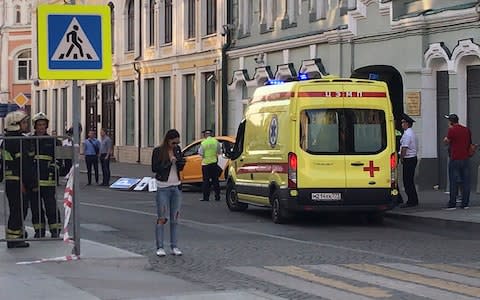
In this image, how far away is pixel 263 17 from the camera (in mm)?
33000

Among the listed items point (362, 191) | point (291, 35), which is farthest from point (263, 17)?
Result: point (362, 191)

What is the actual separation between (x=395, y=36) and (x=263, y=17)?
920 centimetres

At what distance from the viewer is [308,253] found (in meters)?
13.3

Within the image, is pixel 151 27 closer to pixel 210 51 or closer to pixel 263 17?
pixel 210 51

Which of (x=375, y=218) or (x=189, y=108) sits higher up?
(x=189, y=108)

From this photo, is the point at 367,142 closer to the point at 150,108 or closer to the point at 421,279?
the point at 421,279

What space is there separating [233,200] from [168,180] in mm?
7468

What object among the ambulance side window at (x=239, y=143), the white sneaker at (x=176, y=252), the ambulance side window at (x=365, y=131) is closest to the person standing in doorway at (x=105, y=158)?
the ambulance side window at (x=239, y=143)

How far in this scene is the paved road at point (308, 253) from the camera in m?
10.3

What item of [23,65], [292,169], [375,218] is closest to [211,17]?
[375,218]

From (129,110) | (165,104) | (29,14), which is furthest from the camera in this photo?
(29,14)

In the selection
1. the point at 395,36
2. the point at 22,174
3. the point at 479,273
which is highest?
the point at 395,36

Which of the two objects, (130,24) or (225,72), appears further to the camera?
(130,24)

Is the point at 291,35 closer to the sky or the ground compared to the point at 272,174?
closer to the sky
